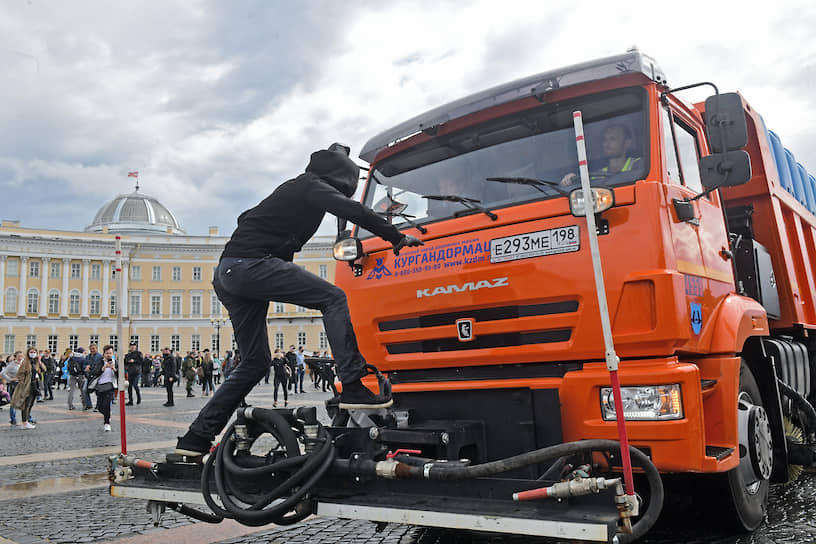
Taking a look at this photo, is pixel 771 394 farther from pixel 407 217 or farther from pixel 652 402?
pixel 407 217

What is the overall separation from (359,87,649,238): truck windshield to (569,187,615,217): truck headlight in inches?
9.9

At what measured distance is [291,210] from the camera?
391cm

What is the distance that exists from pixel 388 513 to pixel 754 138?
4.56 meters

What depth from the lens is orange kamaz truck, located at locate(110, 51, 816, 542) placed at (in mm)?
3139

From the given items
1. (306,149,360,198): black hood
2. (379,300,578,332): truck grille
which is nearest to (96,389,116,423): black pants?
(379,300,578,332): truck grille

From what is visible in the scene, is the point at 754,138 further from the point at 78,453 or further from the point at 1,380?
the point at 1,380

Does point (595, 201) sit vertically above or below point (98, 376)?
above

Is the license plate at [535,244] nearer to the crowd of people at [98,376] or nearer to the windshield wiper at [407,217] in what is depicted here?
the windshield wiper at [407,217]

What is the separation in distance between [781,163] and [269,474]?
5.45 m

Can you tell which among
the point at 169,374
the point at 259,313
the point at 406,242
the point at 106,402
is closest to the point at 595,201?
the point at 406,242

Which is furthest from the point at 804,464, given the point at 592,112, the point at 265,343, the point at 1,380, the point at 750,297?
the point at 1,380

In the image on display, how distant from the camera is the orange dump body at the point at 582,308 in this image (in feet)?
11.5

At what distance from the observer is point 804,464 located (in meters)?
4.99

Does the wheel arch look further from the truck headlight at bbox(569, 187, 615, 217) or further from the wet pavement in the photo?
the truck headlight at bbox(569, 187, 615, 217)
